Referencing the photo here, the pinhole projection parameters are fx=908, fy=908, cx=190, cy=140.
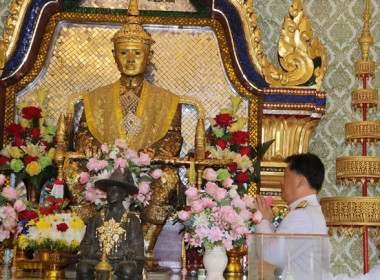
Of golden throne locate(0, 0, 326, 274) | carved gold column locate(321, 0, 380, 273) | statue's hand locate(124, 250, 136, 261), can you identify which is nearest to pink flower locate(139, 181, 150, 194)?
statue's hand locate(124, 250, 136, 261)

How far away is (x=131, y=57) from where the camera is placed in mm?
8070

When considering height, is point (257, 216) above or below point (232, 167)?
below

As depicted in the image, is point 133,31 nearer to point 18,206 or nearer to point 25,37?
point 25,37

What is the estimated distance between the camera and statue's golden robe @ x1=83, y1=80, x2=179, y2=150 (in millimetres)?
7906

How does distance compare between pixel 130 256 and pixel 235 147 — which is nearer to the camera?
pixel 130 256

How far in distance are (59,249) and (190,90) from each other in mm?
2614

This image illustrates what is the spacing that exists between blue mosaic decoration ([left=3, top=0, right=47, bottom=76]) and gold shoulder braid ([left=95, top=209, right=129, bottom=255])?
303 cm

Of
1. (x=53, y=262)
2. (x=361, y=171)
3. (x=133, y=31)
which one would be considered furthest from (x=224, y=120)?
(x=53, y=262)

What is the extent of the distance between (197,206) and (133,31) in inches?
94.3

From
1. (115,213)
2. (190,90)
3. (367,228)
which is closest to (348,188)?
(367,228)

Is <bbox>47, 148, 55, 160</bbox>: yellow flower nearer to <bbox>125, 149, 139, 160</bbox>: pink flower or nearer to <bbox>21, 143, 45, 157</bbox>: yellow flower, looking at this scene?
<bbox>21, 143, 45, 157</bbox>: yellow flower

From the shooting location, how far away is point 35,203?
314 inches

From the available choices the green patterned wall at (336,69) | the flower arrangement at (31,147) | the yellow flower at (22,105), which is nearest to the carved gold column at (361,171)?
the green patterned wall at (336,69)

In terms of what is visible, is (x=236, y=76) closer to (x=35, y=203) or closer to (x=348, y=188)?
(x=348, y=188)
